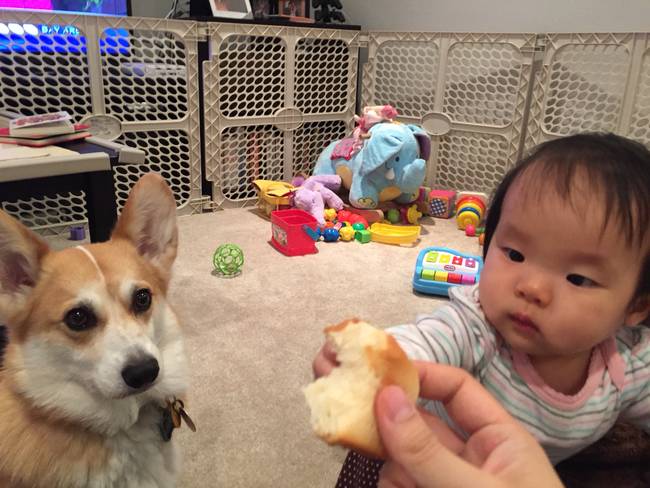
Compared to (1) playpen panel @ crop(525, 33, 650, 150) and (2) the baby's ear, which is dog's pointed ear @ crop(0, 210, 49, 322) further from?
(1) playpen panel @ crop(525, 33, 650, 150)

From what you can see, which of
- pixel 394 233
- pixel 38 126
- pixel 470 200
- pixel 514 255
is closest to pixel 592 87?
pixel 470 200

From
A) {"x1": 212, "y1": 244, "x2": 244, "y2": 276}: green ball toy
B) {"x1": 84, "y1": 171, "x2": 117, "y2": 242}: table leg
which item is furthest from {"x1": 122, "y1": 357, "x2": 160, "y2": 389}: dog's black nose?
{"x1": 212, "y1": 244, "x2": 244, "y2": 276}: green ball toy

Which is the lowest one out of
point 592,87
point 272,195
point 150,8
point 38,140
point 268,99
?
point 272,195

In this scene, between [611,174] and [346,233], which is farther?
[346,233]

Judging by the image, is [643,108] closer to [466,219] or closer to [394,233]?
[466,219]

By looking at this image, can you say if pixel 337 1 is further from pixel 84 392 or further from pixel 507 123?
pixel 84 392

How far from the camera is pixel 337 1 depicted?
125 inches

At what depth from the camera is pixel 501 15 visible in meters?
2.82

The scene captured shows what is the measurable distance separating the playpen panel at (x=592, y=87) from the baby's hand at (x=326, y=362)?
2358 mm

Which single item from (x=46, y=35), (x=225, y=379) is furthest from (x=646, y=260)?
(x=46, y=35)

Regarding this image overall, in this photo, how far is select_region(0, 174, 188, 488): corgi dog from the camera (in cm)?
78

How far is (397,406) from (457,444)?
0.16 meters

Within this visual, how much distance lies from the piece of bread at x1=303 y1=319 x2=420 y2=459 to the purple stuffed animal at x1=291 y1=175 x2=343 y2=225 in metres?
1.92

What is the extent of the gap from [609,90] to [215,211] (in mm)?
2003
